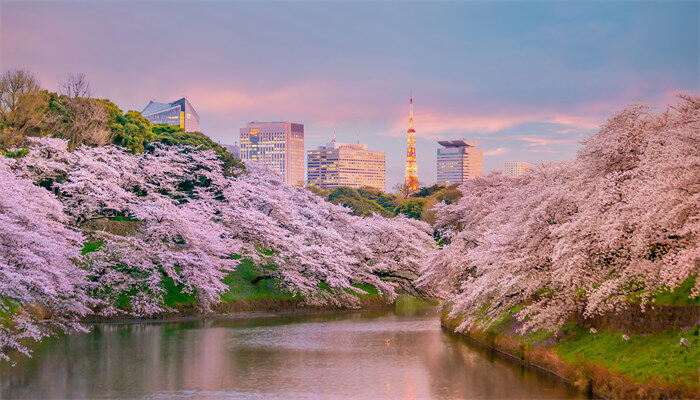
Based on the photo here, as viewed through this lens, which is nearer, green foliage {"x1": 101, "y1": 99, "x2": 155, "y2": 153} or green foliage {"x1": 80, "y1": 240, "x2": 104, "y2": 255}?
green foliage {"x1": 80, "y1": 240, "x2": 104, "y2": 255}

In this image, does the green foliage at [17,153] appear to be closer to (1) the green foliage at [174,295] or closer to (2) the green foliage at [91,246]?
(2) the green foliage at [91,246]

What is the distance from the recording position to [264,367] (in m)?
27.7

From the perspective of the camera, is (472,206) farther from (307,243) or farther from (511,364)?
(511,364)

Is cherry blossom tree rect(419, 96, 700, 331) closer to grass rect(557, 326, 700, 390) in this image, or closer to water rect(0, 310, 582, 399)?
grass rect(557, 326, 700, 390)

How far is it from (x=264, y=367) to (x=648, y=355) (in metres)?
15.1

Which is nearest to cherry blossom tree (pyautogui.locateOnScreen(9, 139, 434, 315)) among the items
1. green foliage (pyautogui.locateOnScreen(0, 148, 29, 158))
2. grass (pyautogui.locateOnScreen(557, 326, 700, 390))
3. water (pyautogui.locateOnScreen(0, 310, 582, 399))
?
green foliage (pyautogui.locateOnScreen(0, 148, 29, 158))

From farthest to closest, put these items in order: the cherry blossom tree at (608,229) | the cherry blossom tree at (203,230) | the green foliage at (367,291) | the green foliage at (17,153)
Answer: the green foliage at (367,291), the green foliage at (17,153), the cherry blossom tree at (203,230), the cherry blossom tree at (608,229)

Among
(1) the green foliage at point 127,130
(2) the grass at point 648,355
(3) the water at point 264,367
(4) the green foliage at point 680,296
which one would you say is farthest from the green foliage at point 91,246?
(4) the green foliage at point 680,296

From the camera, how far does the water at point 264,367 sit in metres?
22.9

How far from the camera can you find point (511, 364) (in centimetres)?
2852

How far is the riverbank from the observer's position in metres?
18.2

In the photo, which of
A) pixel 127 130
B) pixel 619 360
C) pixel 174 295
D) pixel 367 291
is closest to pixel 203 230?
pixel 174 295

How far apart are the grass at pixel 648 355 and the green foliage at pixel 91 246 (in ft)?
111

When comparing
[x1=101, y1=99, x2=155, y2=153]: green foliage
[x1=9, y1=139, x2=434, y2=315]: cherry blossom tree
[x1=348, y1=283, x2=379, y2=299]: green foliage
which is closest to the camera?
[x1=9, y1=139, x2=434, y2=315]: cherry blossom tree
